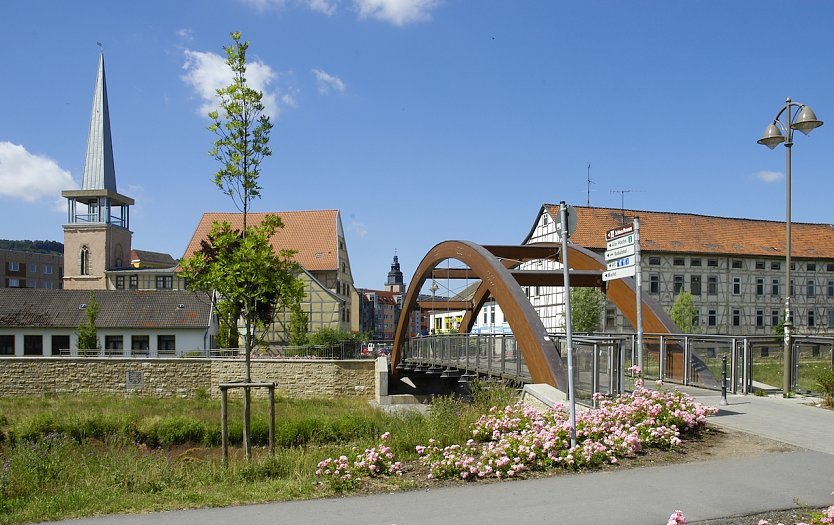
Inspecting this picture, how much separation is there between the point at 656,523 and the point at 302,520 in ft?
8.04

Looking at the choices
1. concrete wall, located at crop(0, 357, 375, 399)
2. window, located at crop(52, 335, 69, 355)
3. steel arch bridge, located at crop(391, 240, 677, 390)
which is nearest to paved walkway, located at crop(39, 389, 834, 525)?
steel arch bridge, located at crop(391, 240, 677, 390)

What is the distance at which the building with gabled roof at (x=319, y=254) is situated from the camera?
4734 cm

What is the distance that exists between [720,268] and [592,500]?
42.1 metres

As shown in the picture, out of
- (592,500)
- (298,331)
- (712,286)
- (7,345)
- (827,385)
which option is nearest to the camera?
(592,500)

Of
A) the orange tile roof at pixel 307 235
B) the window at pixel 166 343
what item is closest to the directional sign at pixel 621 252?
the window at pixel 166 343

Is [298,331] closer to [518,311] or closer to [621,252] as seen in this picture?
[518,311]

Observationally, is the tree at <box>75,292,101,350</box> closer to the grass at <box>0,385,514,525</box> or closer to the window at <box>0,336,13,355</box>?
the window at <box>0,336,13,355</box>

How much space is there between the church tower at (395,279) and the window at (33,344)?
113m

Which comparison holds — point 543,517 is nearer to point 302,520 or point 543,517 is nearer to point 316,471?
point 302,520

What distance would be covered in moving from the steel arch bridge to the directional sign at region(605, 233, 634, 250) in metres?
2.44

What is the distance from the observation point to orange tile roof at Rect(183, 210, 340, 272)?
173 feet

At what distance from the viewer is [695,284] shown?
43.6 m

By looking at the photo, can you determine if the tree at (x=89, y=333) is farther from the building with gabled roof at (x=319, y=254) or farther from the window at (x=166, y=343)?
the building with gabled roof at (x=319, y=254)

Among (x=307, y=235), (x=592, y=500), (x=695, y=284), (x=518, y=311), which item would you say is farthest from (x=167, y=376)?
(x=695, y=284)
